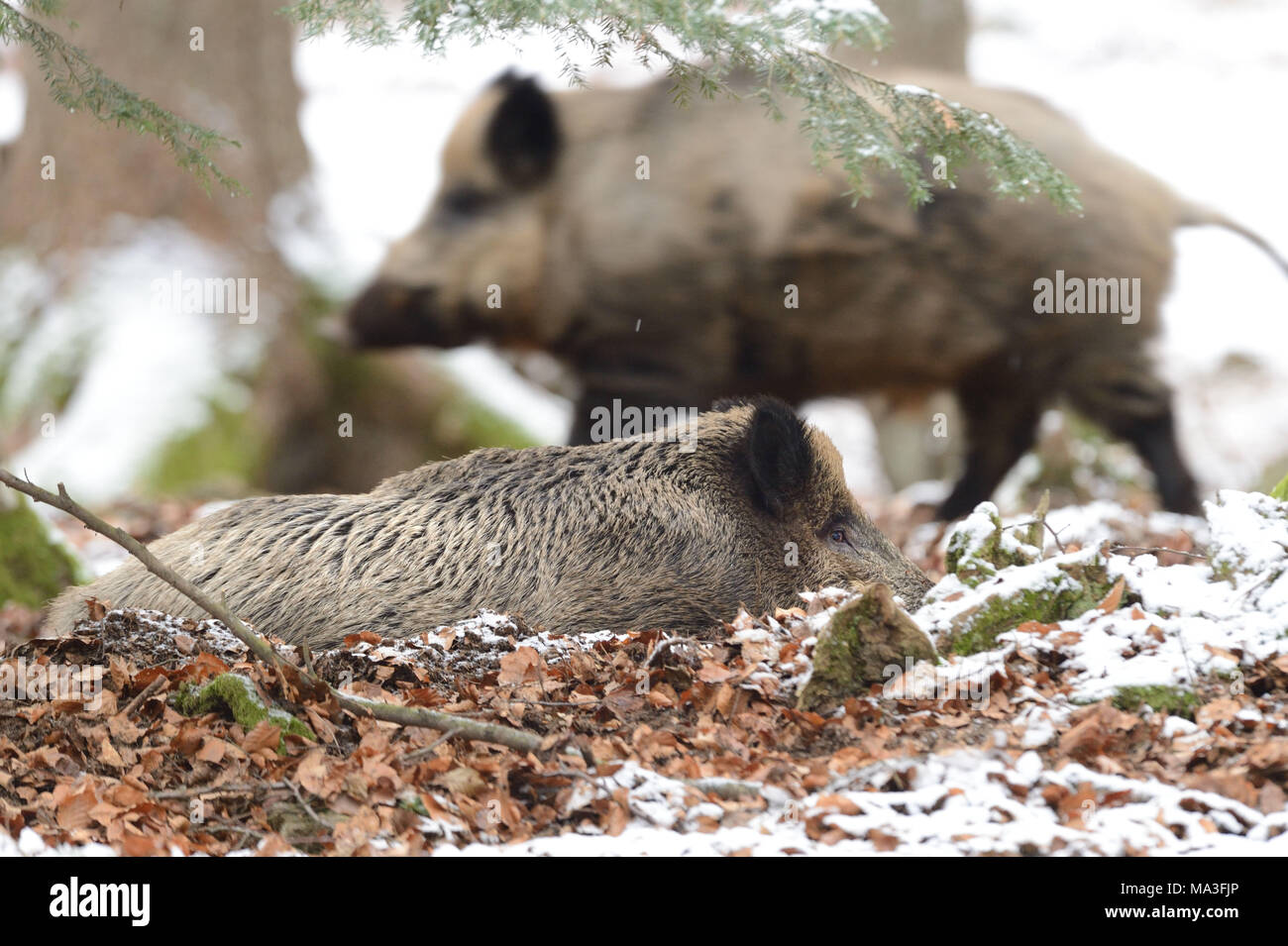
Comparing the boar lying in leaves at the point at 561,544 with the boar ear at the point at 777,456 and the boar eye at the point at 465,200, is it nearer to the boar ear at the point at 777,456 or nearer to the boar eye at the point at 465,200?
the boar ear at the point at 777,456

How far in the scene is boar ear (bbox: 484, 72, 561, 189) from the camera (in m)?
9.70

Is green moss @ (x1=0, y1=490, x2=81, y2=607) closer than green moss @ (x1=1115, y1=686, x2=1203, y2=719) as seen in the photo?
No

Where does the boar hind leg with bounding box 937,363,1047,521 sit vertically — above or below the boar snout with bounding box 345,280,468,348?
below

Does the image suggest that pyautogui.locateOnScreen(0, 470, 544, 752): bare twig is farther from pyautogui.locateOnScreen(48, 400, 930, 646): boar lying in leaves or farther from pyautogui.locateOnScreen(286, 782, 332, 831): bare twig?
pyautogui.locateOnScreen(48, 400, 930, 646): boar lying in leaves

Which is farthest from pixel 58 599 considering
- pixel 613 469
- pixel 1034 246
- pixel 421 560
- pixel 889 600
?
pixel 1034 246

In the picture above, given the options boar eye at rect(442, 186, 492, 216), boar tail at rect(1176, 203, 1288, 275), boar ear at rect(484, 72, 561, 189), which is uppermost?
boar ear at rect(484, 72, 561, 189)

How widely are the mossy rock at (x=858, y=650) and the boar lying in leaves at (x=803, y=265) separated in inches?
207

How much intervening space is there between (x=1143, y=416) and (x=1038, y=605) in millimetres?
5448

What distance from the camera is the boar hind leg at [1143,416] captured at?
949 centimetres

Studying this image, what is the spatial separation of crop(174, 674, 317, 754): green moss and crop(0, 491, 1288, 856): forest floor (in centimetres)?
6

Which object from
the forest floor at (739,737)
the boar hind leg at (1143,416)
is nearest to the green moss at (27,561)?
the forest floor at (739,737)

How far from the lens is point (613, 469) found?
5898 mm

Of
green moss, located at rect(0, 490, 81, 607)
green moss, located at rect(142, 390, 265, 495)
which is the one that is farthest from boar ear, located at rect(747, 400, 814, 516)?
green moss, located at rect(142, 390, 265, 495)
